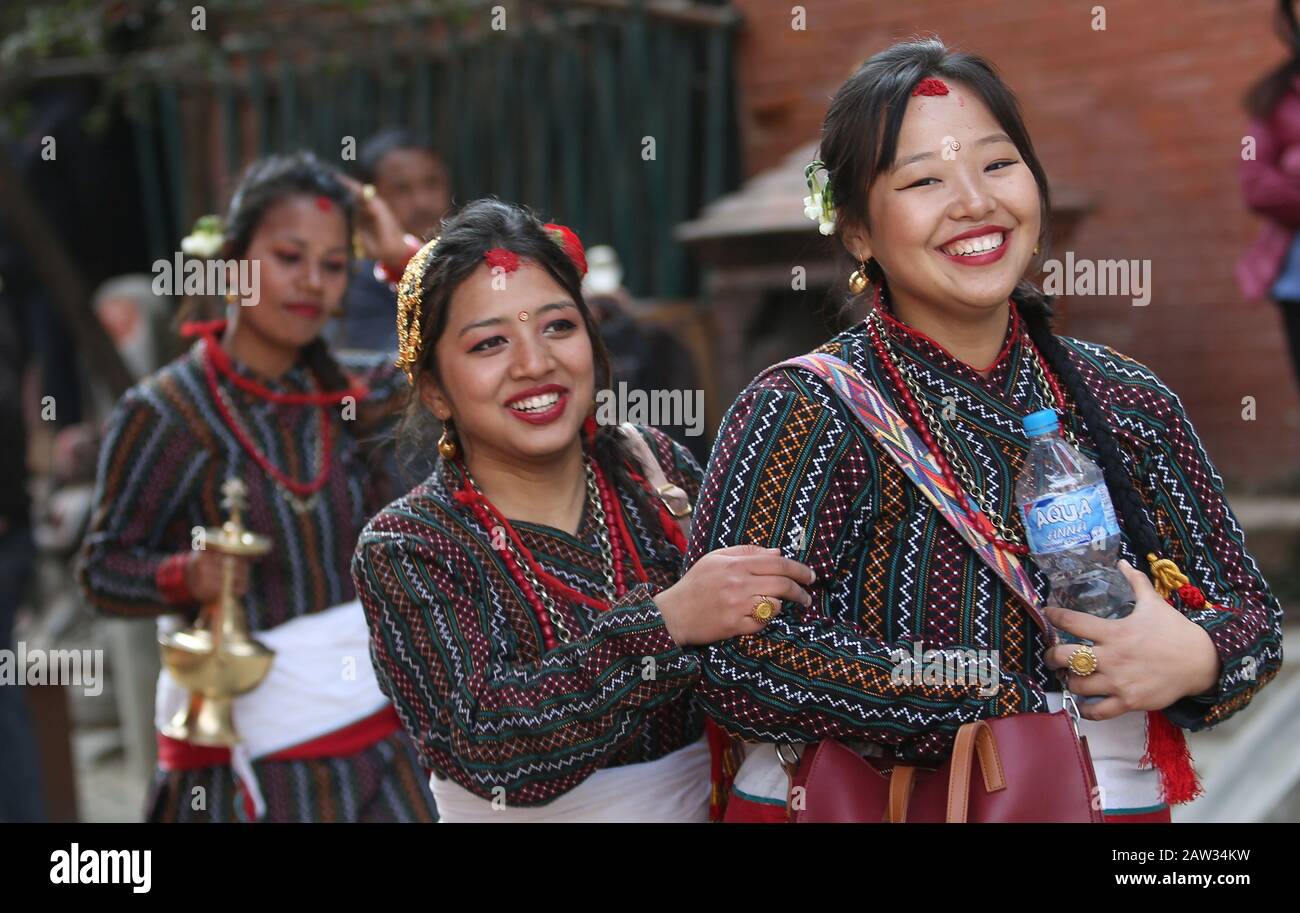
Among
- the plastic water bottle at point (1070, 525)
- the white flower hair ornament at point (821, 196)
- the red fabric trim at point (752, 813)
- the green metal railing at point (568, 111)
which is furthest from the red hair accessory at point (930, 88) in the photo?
the green metal railing at point (568, 111)

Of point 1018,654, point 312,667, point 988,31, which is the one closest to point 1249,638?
point 1018,654

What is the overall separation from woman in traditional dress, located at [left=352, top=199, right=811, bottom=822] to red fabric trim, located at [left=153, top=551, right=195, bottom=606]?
3.42 feet

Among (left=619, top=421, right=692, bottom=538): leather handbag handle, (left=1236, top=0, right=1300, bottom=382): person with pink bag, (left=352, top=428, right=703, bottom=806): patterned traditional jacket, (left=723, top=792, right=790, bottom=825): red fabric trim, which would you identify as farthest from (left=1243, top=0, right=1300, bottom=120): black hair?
(left=723, top=792, right=790, bottom=825): red fabric trim

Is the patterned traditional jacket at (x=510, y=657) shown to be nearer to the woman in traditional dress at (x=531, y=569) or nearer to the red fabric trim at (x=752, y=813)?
the woman in traditional dress at (x=531, y=569)

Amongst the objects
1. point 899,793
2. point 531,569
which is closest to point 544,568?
point 531,569

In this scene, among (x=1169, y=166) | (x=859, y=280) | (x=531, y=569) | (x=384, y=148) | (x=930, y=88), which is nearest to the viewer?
(x=930, y=88)

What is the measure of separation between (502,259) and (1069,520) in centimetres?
102

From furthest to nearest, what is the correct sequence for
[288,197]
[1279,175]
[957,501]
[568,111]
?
[568,111] < [1279,175] < [288,197] < [957,501]

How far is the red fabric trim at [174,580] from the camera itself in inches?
145

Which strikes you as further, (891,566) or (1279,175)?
(1279,175)

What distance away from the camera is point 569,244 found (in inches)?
112

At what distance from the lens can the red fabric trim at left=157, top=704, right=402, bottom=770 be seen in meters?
3.63

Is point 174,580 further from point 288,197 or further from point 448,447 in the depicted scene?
point 448,447

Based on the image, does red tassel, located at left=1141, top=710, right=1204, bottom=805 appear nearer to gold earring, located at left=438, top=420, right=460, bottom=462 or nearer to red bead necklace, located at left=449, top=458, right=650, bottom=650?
red bead necklace, located at left=449, top=458, right=650, bottom=650
